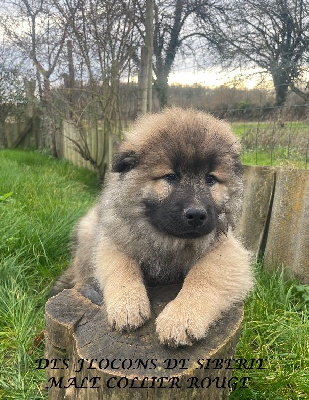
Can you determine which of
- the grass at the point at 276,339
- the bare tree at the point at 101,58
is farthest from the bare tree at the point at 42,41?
the grass at the point at 276,339

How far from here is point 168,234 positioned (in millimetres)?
2221

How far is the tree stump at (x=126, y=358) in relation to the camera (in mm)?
1618

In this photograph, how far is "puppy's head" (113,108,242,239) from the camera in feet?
6.82

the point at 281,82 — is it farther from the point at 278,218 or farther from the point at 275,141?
the point at 278,218

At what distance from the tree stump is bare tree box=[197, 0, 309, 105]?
10.9 ft

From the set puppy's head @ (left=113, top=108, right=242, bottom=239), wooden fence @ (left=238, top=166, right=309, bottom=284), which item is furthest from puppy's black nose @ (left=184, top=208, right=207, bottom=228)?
wooden fence @ (left=238, top=166, right=309, bottom=284)

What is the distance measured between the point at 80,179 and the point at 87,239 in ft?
16.8

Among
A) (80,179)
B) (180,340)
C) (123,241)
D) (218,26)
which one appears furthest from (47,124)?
(180,340)

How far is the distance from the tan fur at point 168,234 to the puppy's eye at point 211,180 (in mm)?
20

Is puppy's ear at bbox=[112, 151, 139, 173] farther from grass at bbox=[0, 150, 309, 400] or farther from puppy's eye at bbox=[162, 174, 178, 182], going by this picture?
grass at bbox=[0, 150, 309, 400]

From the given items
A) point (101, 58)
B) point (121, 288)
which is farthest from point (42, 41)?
point (121, 288)

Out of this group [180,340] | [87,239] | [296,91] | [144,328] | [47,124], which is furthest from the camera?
[47,124]

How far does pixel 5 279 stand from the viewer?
354 centimetres

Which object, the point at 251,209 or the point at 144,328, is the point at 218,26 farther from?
the point at 144,328
